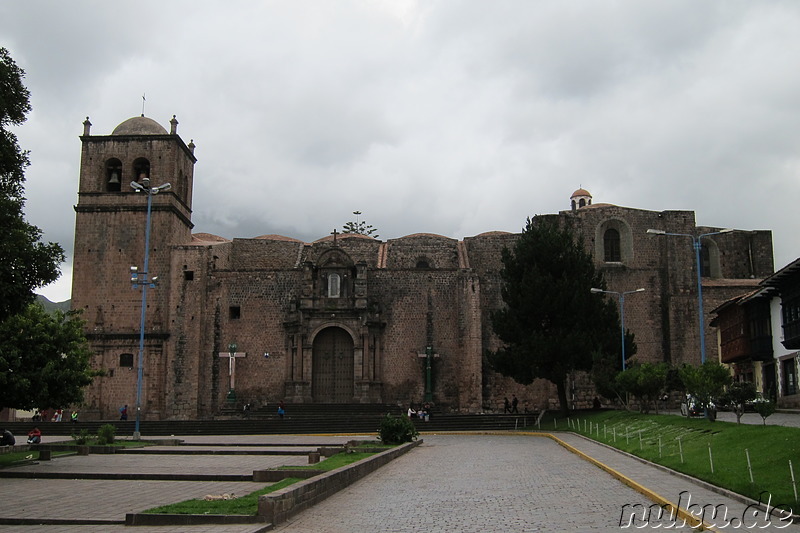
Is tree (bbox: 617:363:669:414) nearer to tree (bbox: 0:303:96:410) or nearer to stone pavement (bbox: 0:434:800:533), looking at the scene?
stone pavement (bbox: 0:434:800:533)

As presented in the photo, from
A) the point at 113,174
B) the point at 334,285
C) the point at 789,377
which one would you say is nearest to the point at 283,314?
the point at 334,285

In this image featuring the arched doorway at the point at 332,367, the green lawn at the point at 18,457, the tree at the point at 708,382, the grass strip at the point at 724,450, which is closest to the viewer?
the grass strip at the point at 724,450

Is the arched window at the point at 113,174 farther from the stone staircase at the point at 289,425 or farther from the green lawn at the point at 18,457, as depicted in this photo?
the green lawn at the point at 18,457

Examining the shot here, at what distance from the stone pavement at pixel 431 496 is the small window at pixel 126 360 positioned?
20.2 meters

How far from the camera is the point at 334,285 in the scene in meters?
39.2

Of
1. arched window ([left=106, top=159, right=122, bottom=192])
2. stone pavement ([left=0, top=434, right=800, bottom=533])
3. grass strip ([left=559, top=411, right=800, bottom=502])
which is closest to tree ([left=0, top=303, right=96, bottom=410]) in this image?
stone pavement ([left=0, top=434, right=800, bottom=533])

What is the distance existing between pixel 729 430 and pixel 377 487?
7218mm

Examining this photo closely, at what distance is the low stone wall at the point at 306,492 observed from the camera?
30.4 ft

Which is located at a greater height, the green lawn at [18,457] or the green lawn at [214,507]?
the green lawn at [214,507]

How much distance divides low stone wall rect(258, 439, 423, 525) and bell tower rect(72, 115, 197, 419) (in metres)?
25.2

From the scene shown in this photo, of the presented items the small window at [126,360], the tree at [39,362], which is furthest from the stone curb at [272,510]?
the small window at [126,360]

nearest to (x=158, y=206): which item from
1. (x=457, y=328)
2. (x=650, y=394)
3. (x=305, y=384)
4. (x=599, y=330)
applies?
(x=305, y=384)

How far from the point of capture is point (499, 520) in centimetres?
939

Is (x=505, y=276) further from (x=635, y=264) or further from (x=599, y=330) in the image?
(x=635, y=264)
